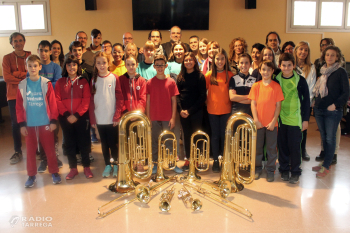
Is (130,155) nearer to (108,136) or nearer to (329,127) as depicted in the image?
(108,136)

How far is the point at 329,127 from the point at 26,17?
723 centimetres

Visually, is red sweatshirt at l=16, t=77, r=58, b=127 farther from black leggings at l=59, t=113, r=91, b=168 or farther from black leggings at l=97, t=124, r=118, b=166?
black leggings at l=97, t=124, r=118, b=166

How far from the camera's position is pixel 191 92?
3611mm

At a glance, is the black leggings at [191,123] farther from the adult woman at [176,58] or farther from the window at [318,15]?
the window at [318,15]

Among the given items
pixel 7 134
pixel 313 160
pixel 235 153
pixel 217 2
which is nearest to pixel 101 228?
pixel 235 153

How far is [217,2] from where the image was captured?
23.7 feet

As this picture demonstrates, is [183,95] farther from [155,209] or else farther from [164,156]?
[155,209]

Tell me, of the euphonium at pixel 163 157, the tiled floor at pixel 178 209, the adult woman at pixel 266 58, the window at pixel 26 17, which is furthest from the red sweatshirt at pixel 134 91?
the window at pixel 26 17

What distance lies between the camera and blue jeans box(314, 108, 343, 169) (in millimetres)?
3523

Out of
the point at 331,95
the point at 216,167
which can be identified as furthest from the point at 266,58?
the point at 216,167

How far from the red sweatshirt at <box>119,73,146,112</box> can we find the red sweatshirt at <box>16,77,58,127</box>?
83 cm

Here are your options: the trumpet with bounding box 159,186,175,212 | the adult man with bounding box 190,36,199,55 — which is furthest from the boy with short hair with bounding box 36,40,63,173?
the adult man with bounding box 190,36,199,55

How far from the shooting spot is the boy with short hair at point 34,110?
3.31m

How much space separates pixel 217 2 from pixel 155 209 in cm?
603
